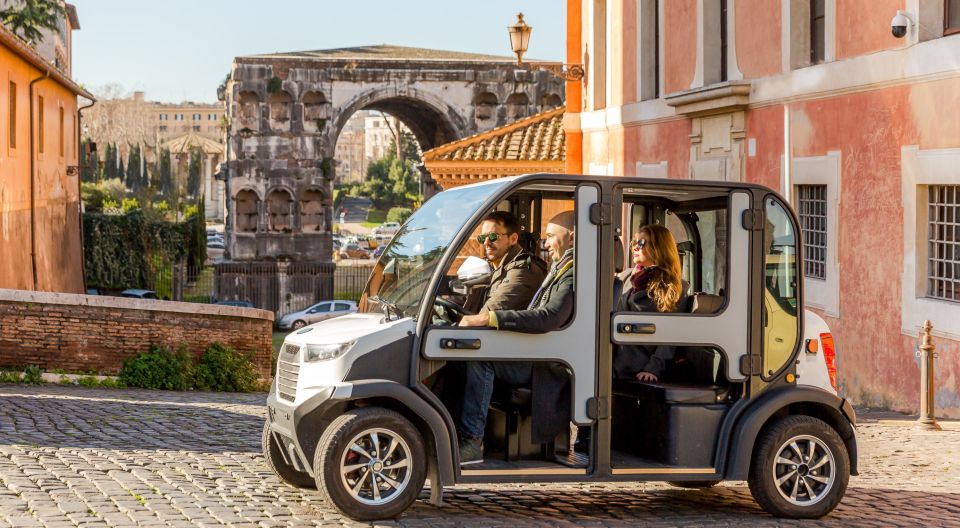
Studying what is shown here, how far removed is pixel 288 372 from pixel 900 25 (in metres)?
7.81

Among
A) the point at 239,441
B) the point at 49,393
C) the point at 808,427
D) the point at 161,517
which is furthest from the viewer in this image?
the point at 49,393

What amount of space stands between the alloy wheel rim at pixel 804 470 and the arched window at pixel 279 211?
47265 mm

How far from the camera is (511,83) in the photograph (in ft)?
174

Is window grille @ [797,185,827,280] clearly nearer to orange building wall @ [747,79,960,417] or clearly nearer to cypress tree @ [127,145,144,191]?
orange building wall @ [747,79,960,417]

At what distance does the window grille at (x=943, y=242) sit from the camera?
12.3 metres

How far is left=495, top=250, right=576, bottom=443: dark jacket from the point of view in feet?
23.7

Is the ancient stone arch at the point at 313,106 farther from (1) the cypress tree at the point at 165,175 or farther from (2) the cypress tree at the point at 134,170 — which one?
(2) the cypress tree at the point at 134,170

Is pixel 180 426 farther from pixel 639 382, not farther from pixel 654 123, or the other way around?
pixel 654 123

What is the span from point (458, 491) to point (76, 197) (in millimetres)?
30310

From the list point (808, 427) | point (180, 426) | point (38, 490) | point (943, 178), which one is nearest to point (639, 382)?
point (808, 427)

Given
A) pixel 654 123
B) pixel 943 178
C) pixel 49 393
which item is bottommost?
pixel 49 393

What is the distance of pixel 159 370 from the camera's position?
17.8 m

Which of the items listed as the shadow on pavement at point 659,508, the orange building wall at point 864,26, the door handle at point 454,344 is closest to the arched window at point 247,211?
the orange building wall at point 864,26

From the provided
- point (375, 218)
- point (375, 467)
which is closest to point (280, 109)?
point (375, 467)
